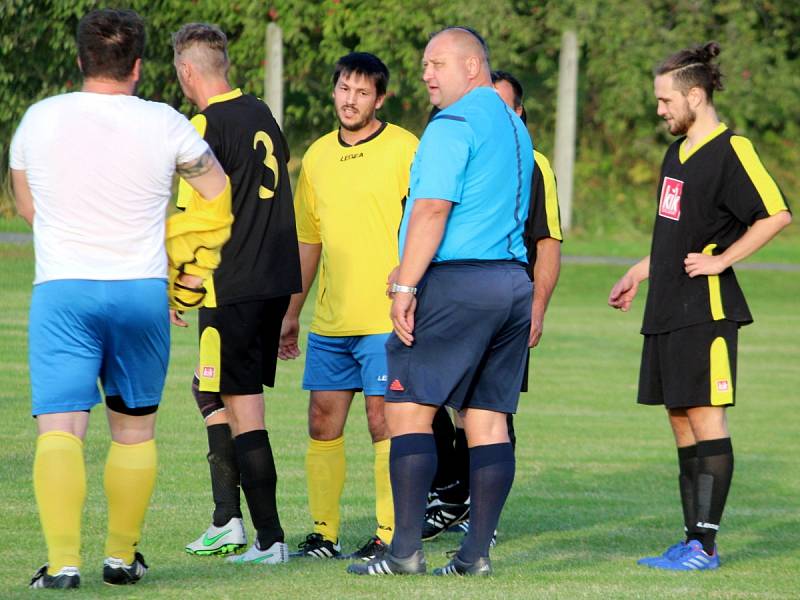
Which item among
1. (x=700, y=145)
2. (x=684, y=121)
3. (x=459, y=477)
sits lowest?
(x=459, y=477)

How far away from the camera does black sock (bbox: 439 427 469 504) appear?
7109 mm

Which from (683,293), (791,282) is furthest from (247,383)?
(791,282)

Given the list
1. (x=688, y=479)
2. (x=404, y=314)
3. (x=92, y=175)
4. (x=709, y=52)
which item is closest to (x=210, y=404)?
(x=404, y=314)

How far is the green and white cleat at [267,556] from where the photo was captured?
6047mm

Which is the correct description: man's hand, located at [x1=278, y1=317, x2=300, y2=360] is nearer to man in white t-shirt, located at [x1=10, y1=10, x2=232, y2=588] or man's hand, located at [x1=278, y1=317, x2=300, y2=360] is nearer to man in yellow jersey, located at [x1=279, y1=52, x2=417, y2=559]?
man in yellow jersey, located at [x1=279, y1=52, x2=417, y2=559]

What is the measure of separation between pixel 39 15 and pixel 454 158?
83.4ft

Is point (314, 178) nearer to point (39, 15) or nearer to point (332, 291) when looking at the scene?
point (332, 291)

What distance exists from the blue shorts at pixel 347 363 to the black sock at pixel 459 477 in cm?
90

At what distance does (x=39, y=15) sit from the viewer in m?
29.2

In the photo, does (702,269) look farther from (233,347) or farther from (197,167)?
(197,167)

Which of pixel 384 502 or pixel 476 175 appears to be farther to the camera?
pixel 384 502

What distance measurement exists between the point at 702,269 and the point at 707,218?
0.24 meters

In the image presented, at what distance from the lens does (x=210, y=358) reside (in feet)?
19.9

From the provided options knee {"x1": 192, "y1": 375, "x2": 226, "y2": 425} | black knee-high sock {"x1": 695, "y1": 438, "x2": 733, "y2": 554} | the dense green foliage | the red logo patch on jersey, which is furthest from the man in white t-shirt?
the dense green foliage
